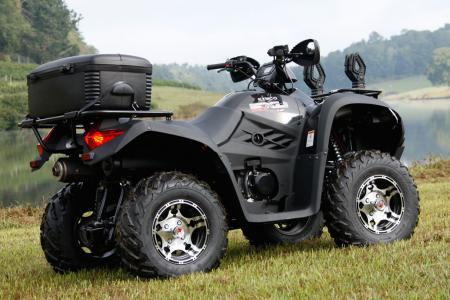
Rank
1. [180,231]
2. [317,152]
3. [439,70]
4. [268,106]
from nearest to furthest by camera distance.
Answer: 1. [180,231]
2. [317,152]
3. [268,106]
4. [439,70]

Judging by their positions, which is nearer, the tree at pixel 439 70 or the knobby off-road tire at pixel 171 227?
the knobby off-road tire at pixel 171 227

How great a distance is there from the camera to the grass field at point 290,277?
402cm

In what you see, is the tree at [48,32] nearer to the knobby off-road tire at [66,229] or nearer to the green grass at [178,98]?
the green grass at [178,98]

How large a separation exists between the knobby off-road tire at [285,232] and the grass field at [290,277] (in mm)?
142

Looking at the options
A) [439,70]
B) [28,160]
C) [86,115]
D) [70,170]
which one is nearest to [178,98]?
[28,160]

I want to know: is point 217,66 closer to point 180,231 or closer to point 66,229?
point 180,231

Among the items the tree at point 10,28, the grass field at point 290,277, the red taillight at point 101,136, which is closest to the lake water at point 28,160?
the grass field at point 290,277

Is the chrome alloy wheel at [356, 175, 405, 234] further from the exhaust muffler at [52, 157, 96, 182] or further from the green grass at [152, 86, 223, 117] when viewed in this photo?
the green grass at [152, 86, 223, 117]

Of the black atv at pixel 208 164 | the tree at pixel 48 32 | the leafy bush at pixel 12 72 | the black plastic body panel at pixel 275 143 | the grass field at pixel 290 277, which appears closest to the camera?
the grass field at pixel 290 277

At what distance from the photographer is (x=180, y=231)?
489 centimetres

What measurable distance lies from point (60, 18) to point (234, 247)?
14139 centimetres

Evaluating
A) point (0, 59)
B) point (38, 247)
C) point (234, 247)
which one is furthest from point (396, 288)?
point (0, 59)

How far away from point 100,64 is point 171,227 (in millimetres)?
1322

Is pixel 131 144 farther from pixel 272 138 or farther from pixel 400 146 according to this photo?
pixel 400 146
